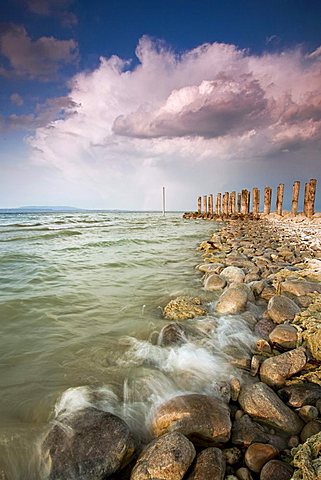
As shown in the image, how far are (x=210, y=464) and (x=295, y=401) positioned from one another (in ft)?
3.46

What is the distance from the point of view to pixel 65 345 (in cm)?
332

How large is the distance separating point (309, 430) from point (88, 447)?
164 centimetres

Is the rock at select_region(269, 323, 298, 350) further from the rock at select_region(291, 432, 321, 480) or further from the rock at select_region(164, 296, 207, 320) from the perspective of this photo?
the rock at select_region(291, 432, 321, 480)

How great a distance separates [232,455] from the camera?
5.66 ft

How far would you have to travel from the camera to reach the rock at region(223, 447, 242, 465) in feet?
5.57

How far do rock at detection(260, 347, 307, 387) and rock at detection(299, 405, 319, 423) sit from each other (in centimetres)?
34

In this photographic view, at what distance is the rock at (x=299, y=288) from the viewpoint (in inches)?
166

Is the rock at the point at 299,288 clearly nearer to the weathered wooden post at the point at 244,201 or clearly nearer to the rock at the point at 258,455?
the rock at the point at 258,455

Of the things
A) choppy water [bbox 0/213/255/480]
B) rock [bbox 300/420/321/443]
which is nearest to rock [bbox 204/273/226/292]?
choppy water [bbox 0/213/255/480]

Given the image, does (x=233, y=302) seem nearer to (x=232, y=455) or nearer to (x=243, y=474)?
(x=232, y=455)

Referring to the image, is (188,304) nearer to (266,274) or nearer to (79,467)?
(266,274)

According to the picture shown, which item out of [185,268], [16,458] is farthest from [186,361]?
[185,268]

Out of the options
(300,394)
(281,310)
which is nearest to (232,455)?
(300,394)

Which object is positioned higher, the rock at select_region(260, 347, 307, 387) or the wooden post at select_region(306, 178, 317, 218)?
the wooden post at select_region(306, 178, 317, 218)
